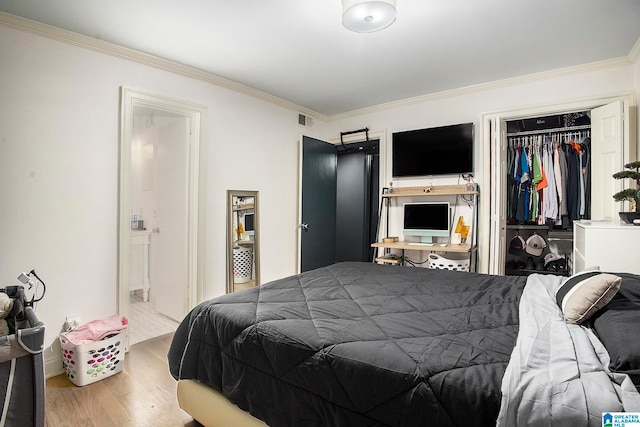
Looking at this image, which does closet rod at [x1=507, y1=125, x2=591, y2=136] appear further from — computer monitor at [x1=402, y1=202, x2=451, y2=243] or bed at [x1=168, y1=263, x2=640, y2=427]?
bed at [x1=168, y1=263, x2=640, y2=427]

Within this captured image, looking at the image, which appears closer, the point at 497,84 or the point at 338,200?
the point at 497,84

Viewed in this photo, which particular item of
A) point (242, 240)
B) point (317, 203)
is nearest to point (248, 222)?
point (242, 240)

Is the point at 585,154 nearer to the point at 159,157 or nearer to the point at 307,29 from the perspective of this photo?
the point at 307,29

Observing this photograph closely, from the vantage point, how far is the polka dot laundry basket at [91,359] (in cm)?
219

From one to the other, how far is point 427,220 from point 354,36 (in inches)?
87.1

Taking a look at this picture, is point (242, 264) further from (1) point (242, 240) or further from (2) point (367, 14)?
(2) point (367, 14)

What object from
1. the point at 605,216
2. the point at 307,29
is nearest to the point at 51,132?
the point at 307,29

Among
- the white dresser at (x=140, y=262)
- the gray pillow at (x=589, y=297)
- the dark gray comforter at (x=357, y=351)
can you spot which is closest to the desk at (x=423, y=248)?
the dark gray comforter at (x=357, y=351)

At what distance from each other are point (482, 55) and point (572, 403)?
2857mm

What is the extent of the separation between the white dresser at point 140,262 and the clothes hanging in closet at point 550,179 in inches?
182

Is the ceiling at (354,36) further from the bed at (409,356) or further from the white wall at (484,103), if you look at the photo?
the bed at (409,356)

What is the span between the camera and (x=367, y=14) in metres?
1.98

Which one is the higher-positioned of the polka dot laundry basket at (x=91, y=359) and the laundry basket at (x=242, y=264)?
the laundry basket at (x=242, y=264)

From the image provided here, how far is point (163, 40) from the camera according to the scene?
2559mm
